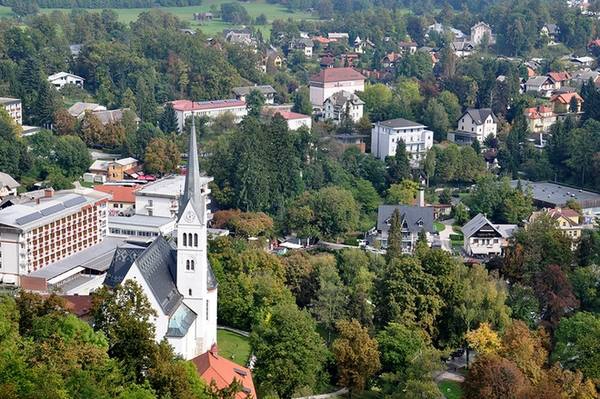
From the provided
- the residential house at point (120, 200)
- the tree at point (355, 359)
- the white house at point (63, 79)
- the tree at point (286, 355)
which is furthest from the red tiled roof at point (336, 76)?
the tree at point (286, 355)

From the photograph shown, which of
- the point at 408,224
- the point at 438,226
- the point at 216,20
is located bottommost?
the point at 438,226

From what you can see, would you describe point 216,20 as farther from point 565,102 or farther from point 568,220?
point 568,220

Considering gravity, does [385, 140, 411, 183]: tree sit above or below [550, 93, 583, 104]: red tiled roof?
below

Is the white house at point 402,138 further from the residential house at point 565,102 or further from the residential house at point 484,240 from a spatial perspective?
the residential house at point 484,240

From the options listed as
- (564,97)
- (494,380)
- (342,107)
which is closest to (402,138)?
(342,107)

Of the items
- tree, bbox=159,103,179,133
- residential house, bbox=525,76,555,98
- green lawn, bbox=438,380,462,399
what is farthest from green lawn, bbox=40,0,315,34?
green lawn, bbox=438,380,462,399

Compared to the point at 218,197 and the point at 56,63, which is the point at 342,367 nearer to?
the point at 218,197

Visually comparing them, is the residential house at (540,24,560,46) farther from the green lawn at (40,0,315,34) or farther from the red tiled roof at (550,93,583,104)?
the green lawn at (40,0,315,34)
